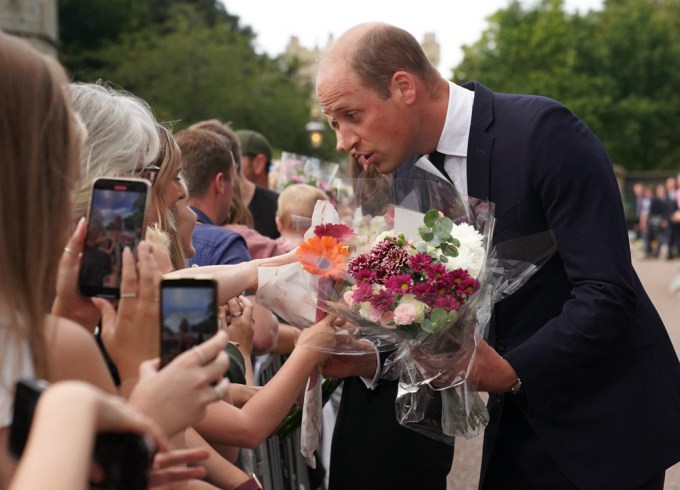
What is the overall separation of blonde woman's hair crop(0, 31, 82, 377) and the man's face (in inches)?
60.3

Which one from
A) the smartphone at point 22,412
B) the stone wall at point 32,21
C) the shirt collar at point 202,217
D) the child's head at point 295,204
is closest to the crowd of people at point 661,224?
the stone wall at point 32,21

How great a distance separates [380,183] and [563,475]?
1.09 meters

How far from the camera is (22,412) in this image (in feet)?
5.41

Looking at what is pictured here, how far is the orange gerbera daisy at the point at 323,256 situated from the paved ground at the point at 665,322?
4.23 metres

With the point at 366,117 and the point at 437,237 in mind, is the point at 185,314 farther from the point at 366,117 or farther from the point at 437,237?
the point at 366,117

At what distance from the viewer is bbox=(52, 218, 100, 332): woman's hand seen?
2.43 m

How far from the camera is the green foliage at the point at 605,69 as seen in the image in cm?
5384

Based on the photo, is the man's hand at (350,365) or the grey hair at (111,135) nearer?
the grey hair at (111,135)

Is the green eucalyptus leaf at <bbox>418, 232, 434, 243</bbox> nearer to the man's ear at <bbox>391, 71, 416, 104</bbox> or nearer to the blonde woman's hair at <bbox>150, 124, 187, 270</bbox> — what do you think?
the man's ear at <bbox>391, 71, 416, 104</bbox>

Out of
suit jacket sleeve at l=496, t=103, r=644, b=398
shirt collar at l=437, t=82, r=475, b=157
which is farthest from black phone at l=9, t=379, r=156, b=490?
shirt collar at l=437, t=82, r=475, b=157

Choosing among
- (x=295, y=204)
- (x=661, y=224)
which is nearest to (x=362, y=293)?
(x=295, y=204)

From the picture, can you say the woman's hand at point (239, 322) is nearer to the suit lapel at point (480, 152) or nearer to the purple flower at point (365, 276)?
the purple flower at point (365, 276)

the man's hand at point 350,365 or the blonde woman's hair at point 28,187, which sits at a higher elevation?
the blonde woman's hair at point 28,187

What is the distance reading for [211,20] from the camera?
45125mm
